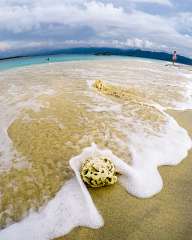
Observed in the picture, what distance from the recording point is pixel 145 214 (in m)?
5.04

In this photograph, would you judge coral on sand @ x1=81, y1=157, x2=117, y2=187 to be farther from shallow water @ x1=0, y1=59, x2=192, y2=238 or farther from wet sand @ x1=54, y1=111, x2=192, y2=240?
shallow water @ x1=0, y1=59, x2=192, y2=238

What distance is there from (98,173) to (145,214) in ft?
4.63

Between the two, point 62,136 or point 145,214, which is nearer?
point 145,214

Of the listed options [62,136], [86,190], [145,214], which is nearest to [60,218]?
[86,190]

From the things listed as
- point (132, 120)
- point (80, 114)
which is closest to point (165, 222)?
point (132, 120)

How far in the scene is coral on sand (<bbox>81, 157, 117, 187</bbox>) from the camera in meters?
5.78

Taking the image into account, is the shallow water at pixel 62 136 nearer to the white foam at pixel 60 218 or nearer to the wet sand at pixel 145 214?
the white foam at pixel 60 218

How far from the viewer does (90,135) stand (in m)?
8.73

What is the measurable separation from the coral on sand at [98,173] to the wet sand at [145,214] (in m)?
0.17

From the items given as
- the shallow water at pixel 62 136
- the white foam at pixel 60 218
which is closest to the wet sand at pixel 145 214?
the white foam at pixel 60 218

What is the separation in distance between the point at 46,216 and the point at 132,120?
629cm

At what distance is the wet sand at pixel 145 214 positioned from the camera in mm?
4578

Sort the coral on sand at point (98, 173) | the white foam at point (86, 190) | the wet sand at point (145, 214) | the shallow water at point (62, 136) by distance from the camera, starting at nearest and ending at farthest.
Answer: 1. the wet sand at point (145, 214)
2. the white foam at point (86, 190)
3. the coral on sand at point (98, 173)
4. the shallow water at point (62, 136)

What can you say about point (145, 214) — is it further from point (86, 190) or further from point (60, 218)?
point (60, 218)
